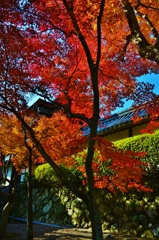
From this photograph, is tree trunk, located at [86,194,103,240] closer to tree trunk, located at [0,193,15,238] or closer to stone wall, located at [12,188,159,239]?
stone wall, located at [12,188,159,239]

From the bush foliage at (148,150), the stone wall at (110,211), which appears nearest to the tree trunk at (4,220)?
the stone wall at (110,211)

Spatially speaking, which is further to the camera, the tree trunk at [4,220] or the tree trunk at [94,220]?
the tree trunk at [4,220]

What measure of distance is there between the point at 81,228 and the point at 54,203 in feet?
10.9

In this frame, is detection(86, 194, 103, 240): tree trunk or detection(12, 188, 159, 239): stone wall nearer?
detection(86, 194, 103, 240): tree trunk

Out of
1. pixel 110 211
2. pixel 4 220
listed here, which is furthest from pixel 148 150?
pixel 4 220

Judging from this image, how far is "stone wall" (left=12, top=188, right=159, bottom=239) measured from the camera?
892 centimetres

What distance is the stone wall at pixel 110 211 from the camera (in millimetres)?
8916

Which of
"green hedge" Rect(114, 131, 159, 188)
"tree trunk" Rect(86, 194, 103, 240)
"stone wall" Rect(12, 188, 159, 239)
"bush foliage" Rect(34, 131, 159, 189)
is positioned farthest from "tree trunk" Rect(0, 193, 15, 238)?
"tree trunk" Rect(86, 194, 103, 240)

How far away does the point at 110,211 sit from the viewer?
1052 cm

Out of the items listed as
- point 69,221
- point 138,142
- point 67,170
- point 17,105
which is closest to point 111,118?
point 67,170

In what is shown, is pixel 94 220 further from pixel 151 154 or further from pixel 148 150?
pixel 148 150

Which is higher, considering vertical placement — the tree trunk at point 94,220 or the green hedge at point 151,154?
the green hedge at point 151,154

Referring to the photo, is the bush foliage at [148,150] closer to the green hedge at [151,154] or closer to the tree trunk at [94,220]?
the green hedge at [151,154]

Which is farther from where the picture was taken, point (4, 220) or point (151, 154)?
point (4, 220)
